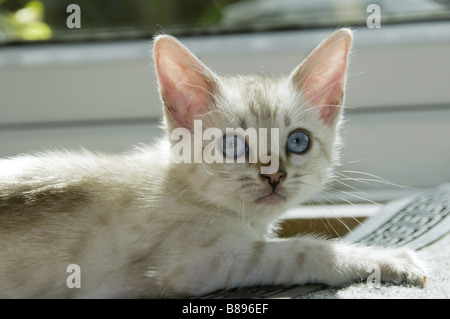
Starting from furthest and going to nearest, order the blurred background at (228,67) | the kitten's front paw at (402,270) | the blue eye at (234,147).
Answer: the blurred background at (228,67) → the blue eye at (234,147) → the kitten's front paw at (402,270)

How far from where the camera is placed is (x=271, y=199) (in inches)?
38.7

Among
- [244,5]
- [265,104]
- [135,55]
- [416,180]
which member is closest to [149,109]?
[135,55]

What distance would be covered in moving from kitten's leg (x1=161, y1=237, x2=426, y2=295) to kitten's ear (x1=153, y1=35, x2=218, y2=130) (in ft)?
0.91

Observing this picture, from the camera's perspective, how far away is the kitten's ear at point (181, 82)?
1.00m

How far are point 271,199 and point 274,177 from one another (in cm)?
4

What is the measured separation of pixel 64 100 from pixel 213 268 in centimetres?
83

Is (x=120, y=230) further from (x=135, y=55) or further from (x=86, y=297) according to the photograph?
(x=135, y=55)

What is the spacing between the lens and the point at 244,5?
1.61m

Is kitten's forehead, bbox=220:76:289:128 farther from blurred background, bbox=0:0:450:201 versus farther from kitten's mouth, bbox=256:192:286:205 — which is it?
blurred background, bbox=0:0:450:201

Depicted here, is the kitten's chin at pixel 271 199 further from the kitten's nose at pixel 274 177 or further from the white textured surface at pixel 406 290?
the white textured surface at pixel 406 290

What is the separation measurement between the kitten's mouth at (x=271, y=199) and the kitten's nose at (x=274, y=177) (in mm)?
21

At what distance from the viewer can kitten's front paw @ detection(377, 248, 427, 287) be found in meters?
0.88
